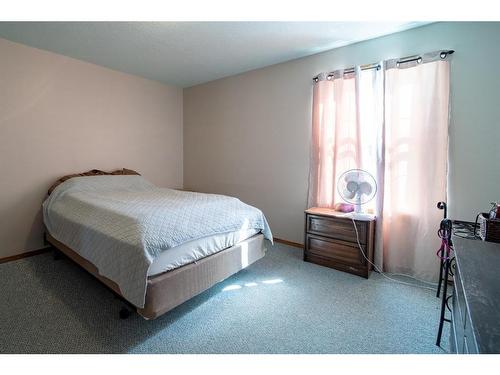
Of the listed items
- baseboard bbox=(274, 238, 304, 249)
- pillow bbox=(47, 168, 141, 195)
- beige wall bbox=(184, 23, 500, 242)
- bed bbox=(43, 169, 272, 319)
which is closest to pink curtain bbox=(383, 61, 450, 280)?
beige wall bbox=(184, 23, 500, 242)

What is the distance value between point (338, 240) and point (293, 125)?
1520mm

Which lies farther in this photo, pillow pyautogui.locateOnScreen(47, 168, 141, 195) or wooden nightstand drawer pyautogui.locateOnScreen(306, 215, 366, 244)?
pillow pyautogui.locateOnScreen(47, 168, 141, 195)

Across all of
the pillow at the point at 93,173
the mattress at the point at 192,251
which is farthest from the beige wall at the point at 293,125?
the mattress at the point at 192,251

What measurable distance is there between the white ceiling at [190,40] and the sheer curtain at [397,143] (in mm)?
395

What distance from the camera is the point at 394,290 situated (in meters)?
2.10

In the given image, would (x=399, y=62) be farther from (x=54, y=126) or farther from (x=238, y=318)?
(x=54, y=126)

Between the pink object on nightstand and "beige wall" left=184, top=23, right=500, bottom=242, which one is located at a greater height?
"beige wall" left=184, top=23, right=500, bottom=242

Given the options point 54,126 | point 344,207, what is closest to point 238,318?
point 344,207

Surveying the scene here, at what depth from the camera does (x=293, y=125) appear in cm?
302

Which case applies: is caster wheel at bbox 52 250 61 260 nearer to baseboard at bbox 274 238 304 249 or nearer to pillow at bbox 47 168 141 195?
pillow at bbox 47 168 141 195

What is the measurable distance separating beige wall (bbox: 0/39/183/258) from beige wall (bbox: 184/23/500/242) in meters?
0.92

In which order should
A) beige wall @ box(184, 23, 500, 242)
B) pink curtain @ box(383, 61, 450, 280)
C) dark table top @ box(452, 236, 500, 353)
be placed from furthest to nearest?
1. pink curtain @ box(383, 61, 450, 280)
2. beige wall @ box(184, 23, 500, 242)
3. dark table top @ box(452, 236, 500, 353)

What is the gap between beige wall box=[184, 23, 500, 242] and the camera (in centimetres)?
194
